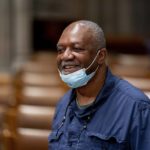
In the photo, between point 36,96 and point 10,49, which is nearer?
point 36,96

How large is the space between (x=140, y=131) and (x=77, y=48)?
0.38 metres

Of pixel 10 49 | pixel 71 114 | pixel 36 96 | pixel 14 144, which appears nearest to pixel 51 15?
pixel 10 49

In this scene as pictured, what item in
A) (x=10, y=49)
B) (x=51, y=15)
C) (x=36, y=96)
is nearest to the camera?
(x=36, y=96)

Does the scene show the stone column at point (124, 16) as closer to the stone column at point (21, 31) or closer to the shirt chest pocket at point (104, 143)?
the stone column at point (21, 31)

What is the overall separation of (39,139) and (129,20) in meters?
8.71

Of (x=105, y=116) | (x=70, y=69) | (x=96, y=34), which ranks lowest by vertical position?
(x=105, y=116)

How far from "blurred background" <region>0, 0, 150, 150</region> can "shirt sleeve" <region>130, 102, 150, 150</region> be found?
1.30 m

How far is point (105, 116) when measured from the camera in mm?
1908

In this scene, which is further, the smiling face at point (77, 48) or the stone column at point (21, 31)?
the stone column at point (21, 31)

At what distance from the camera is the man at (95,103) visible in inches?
72.6

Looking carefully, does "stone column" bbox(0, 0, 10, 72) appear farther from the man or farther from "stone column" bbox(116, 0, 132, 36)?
the man

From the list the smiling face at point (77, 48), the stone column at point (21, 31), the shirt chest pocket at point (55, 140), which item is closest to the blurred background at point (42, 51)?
the stone column at point (21, 31)

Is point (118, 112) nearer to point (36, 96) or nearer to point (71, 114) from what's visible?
point (71, 114)

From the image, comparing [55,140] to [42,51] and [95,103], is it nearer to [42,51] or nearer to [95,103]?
[95,103]
